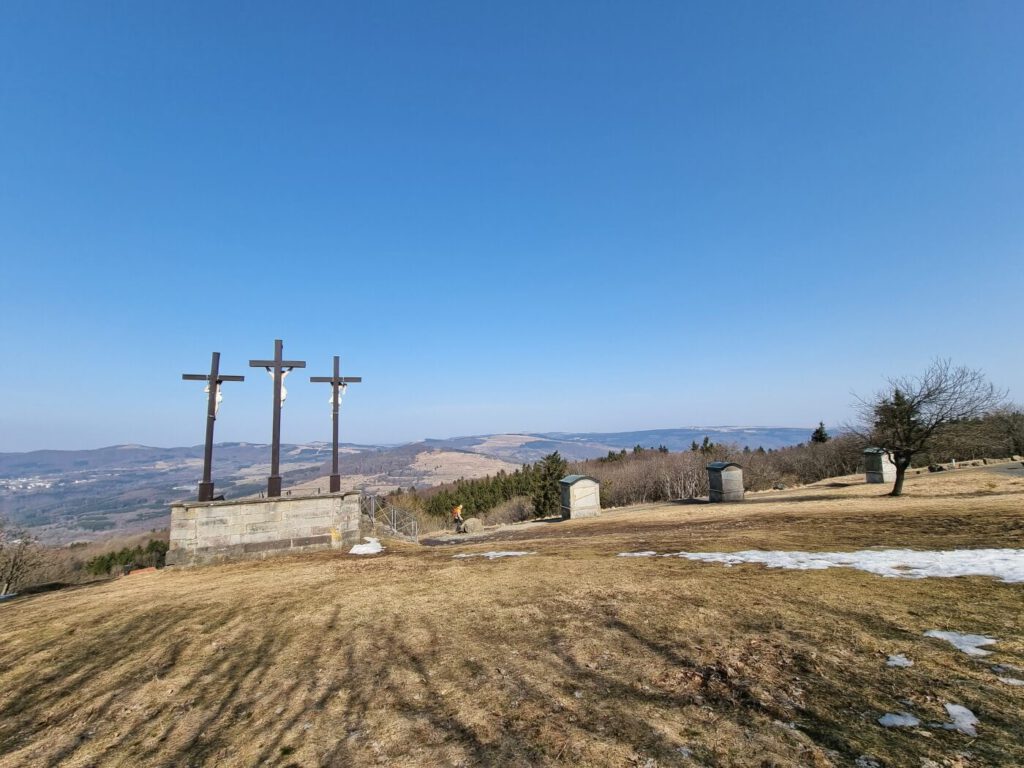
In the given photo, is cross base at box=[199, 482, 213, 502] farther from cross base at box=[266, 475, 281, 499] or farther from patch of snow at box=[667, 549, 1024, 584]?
patch of snow at box=[667, 549, 1024, 584]

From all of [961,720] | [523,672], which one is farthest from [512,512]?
[961,720]

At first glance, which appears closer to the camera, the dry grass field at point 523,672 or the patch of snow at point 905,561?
the dry grass field at point 523,672

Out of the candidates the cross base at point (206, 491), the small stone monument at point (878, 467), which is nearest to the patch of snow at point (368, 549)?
the cross base at point (206, 491)

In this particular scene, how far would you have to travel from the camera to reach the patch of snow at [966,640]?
493 cm

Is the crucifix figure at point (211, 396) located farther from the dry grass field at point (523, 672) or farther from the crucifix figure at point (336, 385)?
the dry grass field at point (523, 672)

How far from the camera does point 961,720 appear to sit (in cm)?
375

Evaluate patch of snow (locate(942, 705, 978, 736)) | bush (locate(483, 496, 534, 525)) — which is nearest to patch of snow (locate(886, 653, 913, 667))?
patch of snow (locate(942, 705, 978, 736))

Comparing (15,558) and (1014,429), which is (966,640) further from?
(1014,429)

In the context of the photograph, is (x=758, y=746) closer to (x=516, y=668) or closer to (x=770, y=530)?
(x=516, y=668)

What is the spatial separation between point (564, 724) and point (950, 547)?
10.6 m

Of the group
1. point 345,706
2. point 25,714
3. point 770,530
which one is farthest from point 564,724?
point 770,530

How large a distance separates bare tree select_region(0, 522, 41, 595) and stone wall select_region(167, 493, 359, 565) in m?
28.9

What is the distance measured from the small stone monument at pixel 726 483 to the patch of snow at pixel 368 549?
72.2ft

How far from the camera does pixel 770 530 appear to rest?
1412cm
